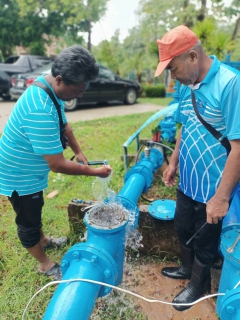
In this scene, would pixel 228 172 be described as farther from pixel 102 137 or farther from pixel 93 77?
pixel 102 137

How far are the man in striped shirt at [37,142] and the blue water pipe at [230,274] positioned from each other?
860 millimetres

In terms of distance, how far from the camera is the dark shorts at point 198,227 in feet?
5.84

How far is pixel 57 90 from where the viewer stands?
166cm

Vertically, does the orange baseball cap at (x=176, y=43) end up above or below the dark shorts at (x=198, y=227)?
above

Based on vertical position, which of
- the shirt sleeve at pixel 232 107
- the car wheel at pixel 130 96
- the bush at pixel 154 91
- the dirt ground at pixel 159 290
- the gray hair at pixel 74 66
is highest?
the gray hair at pixel 74 66

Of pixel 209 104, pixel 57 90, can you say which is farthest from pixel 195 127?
pixel 57 90

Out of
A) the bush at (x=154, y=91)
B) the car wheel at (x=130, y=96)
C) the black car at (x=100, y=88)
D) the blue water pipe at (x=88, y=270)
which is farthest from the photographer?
the bush at (x=154, y=91)

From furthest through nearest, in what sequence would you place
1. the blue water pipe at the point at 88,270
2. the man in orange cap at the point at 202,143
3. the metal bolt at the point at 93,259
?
the man in orange cap at the point at 202,143 → the metal bolt at the point at 93,259 → the blue water pipe at the point at 88,270

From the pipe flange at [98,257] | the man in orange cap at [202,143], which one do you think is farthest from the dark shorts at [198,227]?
the pipe flange at [98,257]

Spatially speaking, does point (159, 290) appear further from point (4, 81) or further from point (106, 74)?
point (4, 81)

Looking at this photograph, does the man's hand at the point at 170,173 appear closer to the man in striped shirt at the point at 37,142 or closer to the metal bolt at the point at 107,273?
the man in striped shirt at the point at 37,142

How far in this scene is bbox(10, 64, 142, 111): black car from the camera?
8.36 m

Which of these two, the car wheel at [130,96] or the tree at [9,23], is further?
the tree at [9,23]

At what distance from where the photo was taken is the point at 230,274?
1386 mm
